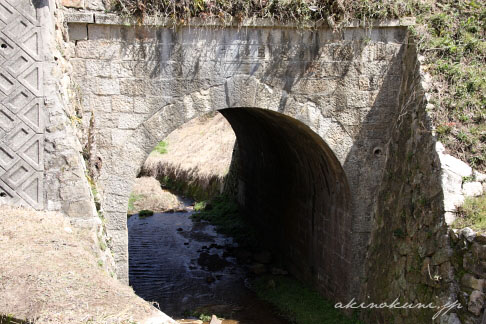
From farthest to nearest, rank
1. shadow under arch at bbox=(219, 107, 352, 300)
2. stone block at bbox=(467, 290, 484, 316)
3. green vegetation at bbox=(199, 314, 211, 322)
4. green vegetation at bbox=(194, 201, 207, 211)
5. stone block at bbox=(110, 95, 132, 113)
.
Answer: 1. green vegetation at bbox=(194, 201, 207, 211)
2. green vegetation at bbox=(199, 314, 211, 322)
3. shadow under arch at bbox=(219, 107, 352, 300)
4. stone block at bbox=(110, 95, 132, 113)
5. stone block at bbox=(467, 290, 484, 316)

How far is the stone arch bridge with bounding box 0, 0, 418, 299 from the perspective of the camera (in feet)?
18.1

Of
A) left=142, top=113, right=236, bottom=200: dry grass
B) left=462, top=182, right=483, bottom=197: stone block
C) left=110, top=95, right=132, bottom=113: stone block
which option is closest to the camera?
left=462, top=182, right=483, bottom=197: stone block

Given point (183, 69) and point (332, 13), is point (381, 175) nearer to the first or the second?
point (332, 13)

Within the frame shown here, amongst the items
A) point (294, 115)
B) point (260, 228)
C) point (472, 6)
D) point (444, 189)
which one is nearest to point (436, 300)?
point (444, 189)

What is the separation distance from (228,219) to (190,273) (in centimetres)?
391

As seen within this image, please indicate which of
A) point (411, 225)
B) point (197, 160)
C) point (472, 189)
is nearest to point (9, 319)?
point (411, 225)

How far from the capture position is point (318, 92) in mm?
7414

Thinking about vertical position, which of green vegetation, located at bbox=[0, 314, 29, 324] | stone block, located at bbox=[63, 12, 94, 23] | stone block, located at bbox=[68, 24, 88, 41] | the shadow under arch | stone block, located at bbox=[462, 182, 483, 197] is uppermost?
stone block, located at bbox=[63, 12, 94, 23]

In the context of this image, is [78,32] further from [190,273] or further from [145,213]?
[145,213]

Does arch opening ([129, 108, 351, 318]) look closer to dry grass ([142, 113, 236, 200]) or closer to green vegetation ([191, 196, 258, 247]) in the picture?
green vegetation ([191, 196, 258, 247])

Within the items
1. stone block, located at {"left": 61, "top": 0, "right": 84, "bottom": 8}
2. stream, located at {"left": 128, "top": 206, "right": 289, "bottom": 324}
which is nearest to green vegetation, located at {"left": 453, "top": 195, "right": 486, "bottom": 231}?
stream, located at {"left": 128, "top": 206, "right": 289, "bottom": 324}

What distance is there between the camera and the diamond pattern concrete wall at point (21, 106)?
541 centimetres

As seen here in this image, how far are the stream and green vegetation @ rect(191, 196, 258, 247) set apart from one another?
0.26 meters

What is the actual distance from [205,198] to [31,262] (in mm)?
12741
